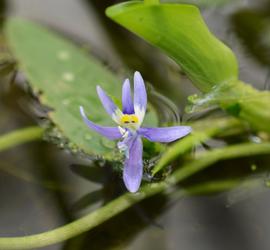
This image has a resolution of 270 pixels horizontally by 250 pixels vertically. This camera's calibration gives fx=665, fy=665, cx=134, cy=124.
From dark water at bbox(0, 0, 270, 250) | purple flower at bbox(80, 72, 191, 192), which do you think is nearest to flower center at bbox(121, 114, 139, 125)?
purple flower at bbox(80, 72, 191, 192)

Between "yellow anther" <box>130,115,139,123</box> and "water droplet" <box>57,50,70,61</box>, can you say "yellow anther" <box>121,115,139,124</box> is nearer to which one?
"yellow anther" <box>130,115,139,123</box>

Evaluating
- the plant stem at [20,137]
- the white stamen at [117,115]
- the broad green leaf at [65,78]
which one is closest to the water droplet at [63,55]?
the broad green leaf at [65,78]

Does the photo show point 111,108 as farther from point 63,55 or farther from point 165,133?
point 63,55

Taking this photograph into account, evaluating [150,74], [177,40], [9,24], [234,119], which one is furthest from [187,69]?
[9,24]

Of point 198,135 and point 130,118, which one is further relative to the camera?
point 198,135

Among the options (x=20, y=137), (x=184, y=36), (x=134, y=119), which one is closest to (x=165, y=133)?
(x=134, y=119)

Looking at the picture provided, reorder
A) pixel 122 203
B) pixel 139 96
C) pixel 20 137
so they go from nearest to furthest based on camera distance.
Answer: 1. pixel 139 96
2. pixel 122 203
3. pixel 20 137

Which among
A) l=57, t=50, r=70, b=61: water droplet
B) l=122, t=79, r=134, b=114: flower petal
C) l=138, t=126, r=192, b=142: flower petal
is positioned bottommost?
l=57, t=50, r=70, b=61: water droplet
